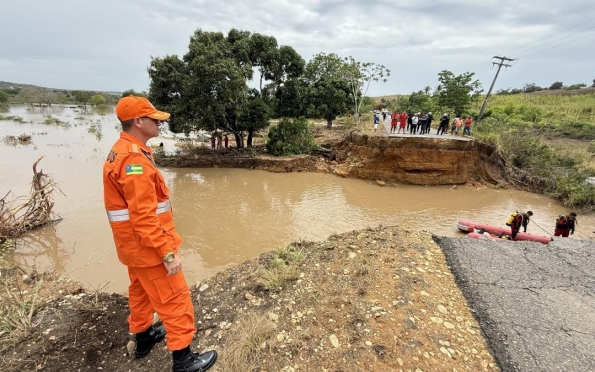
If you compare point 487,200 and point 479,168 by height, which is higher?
point 479,168

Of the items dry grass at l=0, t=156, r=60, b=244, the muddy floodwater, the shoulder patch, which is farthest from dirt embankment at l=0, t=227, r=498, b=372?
dry grass at l=0, t=156, r=60, b=244

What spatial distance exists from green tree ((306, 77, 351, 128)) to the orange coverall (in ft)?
60.1

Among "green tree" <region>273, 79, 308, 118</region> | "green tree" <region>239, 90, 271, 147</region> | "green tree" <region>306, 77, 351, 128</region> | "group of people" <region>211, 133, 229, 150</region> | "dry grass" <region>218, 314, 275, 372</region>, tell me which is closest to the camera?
"dry grass" <region>218, 314, 275, 372</region>

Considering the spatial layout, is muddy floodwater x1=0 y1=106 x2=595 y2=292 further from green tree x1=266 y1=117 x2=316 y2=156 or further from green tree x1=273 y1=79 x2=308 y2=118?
green tree x1=273 y1=79 x2=308 y2=118

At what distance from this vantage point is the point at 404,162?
13961 millimetres

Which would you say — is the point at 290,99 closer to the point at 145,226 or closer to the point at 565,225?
the point at 565,225

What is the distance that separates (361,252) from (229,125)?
12.7 m

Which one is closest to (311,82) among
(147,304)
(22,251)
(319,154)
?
(319,154)

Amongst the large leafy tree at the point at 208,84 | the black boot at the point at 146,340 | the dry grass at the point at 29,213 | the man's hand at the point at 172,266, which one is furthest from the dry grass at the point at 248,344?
the large leafy tree at the point at 208,84

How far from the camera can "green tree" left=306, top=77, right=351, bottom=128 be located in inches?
800

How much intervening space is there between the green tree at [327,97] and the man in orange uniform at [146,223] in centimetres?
1823

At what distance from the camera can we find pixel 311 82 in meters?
21.7

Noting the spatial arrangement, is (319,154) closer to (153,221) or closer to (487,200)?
(487,200)

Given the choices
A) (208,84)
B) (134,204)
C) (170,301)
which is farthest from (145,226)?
(208,84)
